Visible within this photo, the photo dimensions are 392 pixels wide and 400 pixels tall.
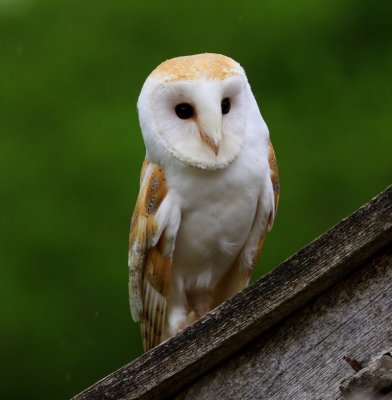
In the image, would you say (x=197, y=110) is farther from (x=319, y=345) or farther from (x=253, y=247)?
(x=319, y=345)

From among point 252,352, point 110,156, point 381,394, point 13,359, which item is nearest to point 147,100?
point 252,352

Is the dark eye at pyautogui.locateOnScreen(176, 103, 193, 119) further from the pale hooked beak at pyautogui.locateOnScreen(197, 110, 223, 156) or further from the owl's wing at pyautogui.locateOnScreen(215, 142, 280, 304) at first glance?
the owl's wing at pyautogui.locateOnScreen(215, 142, 280, 304)

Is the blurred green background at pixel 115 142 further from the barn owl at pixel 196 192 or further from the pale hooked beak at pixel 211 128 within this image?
the pale hooked beak at pixel 211 128

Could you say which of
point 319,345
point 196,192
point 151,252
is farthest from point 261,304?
point 151,252

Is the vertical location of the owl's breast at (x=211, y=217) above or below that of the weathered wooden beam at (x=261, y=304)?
above

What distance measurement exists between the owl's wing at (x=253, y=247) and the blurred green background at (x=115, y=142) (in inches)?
100

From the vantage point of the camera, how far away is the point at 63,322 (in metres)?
6.30

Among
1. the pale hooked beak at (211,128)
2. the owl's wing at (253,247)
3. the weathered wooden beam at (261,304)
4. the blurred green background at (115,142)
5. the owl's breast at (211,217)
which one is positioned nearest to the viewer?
the weathered wooden beam at (261,304)

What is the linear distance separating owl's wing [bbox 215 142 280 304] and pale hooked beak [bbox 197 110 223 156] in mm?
305

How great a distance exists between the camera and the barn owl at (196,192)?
3.01 metres

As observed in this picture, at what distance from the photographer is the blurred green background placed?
20.1 feet

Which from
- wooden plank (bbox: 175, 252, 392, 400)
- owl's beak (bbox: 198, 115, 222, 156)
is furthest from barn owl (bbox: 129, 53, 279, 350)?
wooden plank (bbox: 175, 252, 392, 400)

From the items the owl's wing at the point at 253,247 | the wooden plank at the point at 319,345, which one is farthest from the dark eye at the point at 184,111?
the wooden plank at the point at 319,345

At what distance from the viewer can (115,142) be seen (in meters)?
6.06
